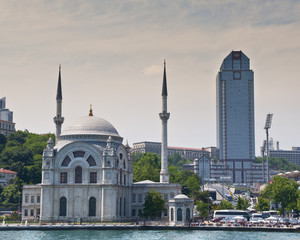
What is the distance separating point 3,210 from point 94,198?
87.3 ft

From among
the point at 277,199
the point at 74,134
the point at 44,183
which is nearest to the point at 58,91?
the point at 74,134

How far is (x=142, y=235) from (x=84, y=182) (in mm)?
23733

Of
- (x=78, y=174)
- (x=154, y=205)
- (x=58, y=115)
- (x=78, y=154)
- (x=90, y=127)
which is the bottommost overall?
(x=154, y=205)

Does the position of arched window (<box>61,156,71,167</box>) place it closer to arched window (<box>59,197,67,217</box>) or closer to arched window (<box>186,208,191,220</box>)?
arched window (<box>59,197,67,217</box>)

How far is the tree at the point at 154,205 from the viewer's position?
101188 mm

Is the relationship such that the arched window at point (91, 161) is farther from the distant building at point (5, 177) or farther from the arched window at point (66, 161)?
the distant building at point (5, 177)

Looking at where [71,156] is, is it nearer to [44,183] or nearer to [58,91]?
[44,183]

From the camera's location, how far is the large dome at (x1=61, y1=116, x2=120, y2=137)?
104 meters

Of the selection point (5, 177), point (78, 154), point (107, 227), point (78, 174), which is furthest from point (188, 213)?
point (5, 177)

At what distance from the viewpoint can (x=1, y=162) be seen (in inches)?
5561

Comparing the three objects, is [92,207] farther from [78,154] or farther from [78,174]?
[78,154]

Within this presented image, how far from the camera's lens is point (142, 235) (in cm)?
7831

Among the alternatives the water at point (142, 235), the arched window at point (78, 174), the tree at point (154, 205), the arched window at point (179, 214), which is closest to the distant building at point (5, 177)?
the arched window at point (78, 174)

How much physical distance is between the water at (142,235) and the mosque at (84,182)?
1189 centimetres
